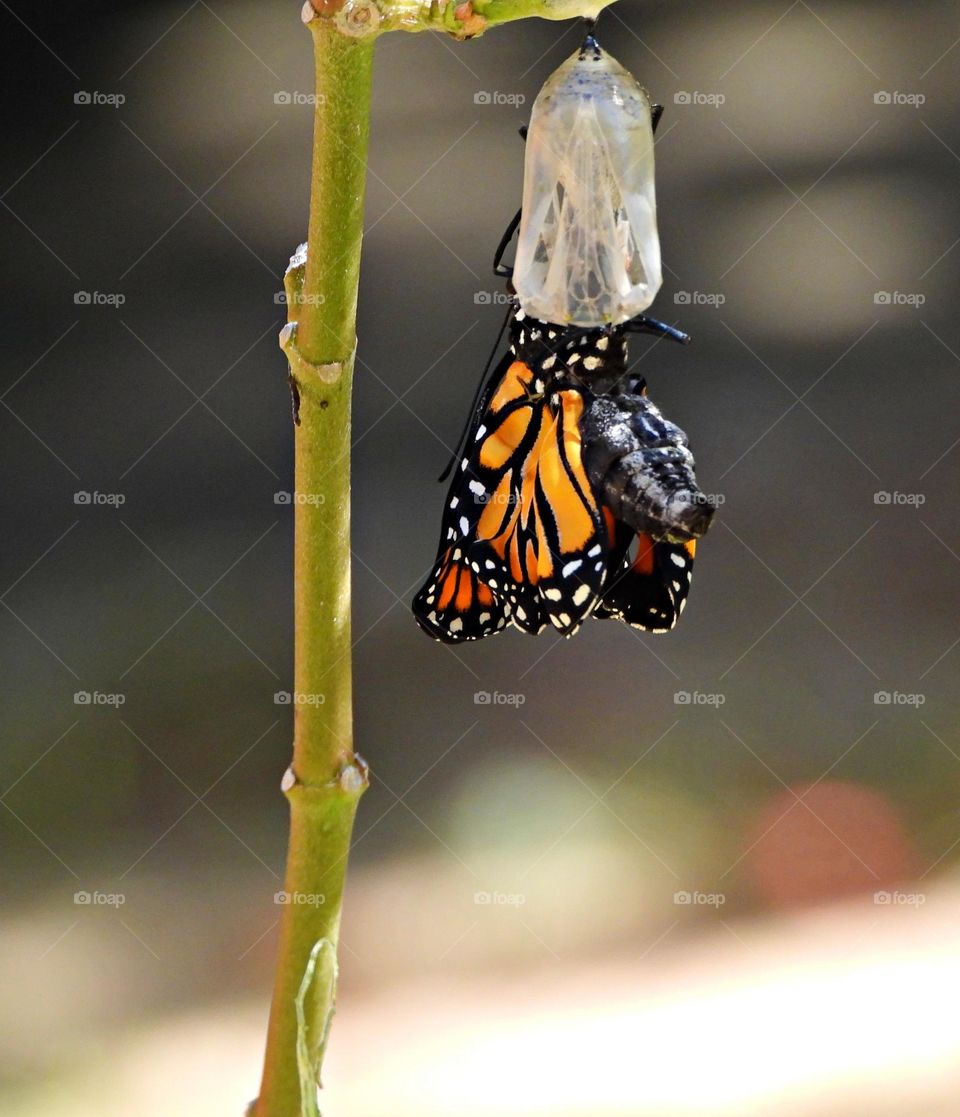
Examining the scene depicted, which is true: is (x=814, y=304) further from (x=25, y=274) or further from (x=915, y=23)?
(x=25, y=274)


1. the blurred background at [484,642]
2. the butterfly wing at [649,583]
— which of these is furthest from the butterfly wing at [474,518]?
the blurred background at [484,642]

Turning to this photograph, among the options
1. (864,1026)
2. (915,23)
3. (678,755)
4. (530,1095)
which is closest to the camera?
(530,1095)

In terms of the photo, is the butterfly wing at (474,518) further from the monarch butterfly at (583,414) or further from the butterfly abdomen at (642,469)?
the butterfly abdomen at (642,469)

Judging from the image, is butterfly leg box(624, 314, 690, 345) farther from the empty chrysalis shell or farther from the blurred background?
the blurred background

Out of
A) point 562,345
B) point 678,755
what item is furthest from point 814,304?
point 562,345

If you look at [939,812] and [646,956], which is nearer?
[646,956]

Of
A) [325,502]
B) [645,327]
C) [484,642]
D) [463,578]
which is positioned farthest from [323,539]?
[484,642]

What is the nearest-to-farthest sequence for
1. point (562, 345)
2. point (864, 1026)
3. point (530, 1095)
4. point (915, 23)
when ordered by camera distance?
point (562, 345), point (530, 1095), point (864, 1026), point (915, 23)
